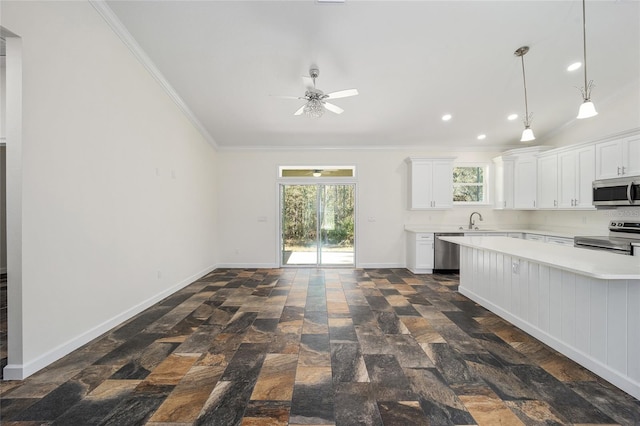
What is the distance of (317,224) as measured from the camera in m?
5.98

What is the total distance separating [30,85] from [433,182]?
19.6 feet

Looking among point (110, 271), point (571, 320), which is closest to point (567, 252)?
point (571, 320)

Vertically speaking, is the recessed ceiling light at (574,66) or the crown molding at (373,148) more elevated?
the recessed ceiling light at (574,66)

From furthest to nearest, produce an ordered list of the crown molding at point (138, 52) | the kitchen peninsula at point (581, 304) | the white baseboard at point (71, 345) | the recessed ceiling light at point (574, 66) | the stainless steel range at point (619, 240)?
the recessed ceiling light at point (574, 66) → the stainless steel range at point (619, 240) → the crown molding at point (138, 52) → the white baseboard at point (71, 345) → the kitchen peninsula at point (581, 304)

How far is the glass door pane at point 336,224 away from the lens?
5941mm

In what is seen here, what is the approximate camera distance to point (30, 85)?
2.07 meters

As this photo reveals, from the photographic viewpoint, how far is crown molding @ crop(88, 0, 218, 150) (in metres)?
2.69

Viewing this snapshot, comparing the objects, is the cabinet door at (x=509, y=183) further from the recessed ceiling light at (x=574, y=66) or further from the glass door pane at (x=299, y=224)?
the glass door pane at (x=299, y=224)

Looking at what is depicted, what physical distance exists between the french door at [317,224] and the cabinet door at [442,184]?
179cm

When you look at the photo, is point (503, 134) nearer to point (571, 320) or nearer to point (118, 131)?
point (571, 320)

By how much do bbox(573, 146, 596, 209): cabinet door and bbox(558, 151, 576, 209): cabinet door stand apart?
48mm

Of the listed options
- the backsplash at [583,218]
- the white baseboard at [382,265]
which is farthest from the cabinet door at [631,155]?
the white baseboard at [382,265]

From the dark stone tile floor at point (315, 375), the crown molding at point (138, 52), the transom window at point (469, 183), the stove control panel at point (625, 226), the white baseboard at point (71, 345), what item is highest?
the crown molding at point (138, 52)

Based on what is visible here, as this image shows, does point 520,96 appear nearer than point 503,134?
Yes
